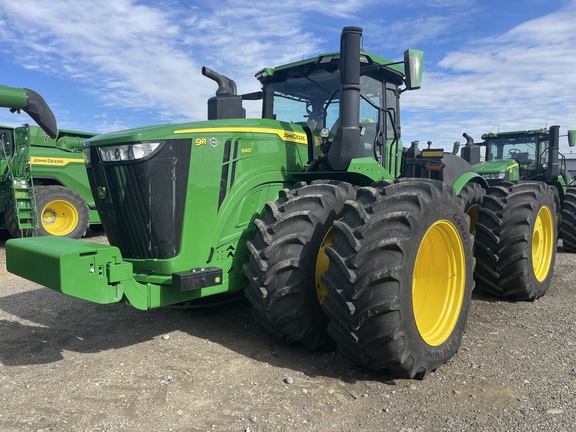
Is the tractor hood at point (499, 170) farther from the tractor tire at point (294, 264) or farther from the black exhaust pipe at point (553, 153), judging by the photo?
the tractor tire at point (294, 264)

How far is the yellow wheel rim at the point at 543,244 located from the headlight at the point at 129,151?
4.58m

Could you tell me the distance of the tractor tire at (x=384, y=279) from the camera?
121 inches

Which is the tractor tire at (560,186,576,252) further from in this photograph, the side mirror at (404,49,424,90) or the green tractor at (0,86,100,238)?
the green tractor at (0,86,100,238)

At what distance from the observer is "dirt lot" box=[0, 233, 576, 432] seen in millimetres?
2820

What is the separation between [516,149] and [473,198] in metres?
7.70

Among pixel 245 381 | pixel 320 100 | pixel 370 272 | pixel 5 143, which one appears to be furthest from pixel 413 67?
pixel 5 143

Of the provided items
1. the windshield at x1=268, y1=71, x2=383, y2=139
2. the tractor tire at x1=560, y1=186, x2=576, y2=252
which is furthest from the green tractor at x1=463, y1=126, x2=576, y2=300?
the tractor tire at x1=560, y1=186, x2=576, y2=252

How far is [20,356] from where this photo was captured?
12.6ft

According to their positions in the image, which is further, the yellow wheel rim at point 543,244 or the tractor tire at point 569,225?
the tractor tire at point 569,225

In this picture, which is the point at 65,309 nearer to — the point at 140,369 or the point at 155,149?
the point at 140,369

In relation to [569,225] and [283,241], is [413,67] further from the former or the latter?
[569,225]

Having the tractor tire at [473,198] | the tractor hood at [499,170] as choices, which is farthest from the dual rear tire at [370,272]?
the tractor hood at [499,170]

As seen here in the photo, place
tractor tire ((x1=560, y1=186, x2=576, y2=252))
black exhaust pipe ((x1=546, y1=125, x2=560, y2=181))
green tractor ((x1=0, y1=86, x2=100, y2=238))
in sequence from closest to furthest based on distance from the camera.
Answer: tractor tire ((x1=560, y1=186, x2=576, y2=252)), green tractor ((x1=0, y1=86, x2=100, y2=238)), black exhaust pipe ((x1=546, y1=125, x2=560, y2=181))

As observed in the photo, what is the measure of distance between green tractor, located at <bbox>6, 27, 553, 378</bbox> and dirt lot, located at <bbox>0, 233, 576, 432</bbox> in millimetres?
261
